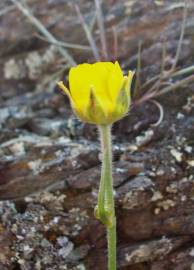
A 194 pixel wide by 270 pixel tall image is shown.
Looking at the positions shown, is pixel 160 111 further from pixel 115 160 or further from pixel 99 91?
pixel 99 91

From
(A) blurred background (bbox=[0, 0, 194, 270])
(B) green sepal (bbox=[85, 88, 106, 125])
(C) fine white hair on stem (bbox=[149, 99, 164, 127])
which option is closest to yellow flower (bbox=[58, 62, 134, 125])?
(B) green sepal (bbox=[85, 88, 106, 125])

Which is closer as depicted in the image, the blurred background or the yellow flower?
the yellow flower

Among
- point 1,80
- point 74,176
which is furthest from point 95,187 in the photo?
point 1,80

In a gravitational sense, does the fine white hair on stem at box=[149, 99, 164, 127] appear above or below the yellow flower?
above

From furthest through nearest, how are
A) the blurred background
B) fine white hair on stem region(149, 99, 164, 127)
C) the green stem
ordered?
fine white hair on stem region(149, 99, 164, 127) < the blurred background < the green stem

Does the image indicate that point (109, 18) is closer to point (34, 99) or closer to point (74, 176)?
point (34, 99)

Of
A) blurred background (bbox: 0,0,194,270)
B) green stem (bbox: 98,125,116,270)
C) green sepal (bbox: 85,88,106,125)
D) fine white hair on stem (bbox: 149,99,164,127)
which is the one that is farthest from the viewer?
fine white hair on stem (bbox: 149,99,164,127)

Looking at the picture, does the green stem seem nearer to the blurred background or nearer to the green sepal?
the green sepal

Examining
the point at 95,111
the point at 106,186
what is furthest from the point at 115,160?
the point at 95,111
